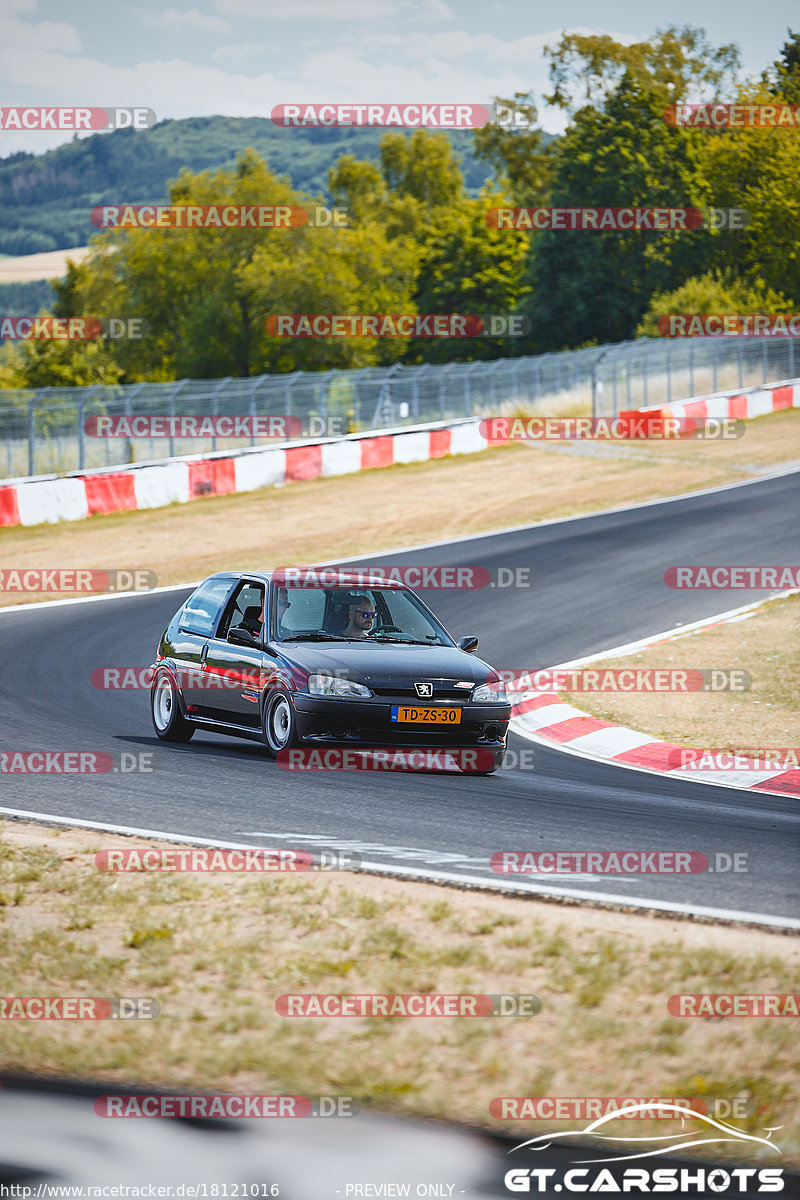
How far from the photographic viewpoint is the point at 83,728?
11500 mm

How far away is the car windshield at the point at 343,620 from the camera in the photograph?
35.1 feet

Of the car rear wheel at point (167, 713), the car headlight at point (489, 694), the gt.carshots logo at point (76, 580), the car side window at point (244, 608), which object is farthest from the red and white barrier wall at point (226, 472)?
the car headlight at point (489, 694)

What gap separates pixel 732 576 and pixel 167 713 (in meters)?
11.3

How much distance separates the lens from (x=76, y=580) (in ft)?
69.3

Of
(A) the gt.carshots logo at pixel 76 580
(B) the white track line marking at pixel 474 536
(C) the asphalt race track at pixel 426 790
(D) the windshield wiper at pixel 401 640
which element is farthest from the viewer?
(A) the gt.carshots logo at pixel 76 580

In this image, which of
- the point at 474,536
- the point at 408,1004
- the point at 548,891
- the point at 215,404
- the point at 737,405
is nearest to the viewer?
the point at 408,1004

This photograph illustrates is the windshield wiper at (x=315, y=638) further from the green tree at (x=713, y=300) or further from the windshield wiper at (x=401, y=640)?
the green tree at (x=713, y=300)

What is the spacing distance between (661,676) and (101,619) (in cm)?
769

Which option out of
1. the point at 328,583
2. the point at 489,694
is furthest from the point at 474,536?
the point at 489,694

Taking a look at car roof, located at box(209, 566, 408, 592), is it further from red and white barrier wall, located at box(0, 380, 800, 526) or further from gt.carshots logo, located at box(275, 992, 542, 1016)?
red and white barrier wall, located at box(0, 380, 800, 526)

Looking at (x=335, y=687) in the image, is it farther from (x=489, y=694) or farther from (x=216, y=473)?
(x=216, y=473)

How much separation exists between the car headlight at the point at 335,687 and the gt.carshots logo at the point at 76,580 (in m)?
11.5

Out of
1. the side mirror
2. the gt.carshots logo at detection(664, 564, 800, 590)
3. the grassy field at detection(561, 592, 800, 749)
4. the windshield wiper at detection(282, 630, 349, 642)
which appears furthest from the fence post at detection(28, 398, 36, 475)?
the windshield wiper at detection(282, 630, 349, 642)

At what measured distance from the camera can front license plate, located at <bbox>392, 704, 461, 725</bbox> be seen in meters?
9.76
